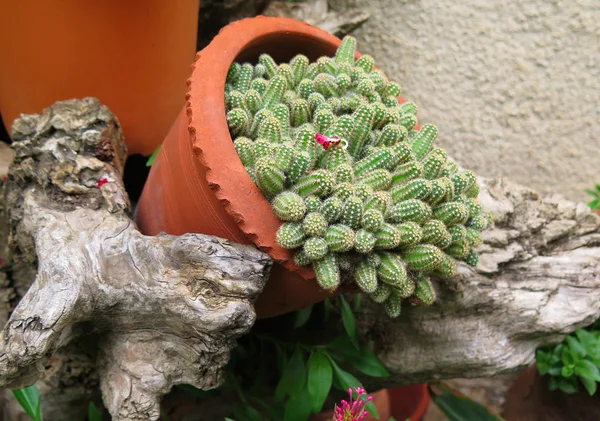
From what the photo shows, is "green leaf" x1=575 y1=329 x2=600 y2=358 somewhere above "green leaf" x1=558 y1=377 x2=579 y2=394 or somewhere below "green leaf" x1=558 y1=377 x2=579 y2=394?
above

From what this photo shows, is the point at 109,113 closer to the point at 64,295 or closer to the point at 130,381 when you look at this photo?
the point at 64,295

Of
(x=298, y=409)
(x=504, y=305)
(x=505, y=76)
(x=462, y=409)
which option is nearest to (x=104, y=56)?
(x=298, y=409)

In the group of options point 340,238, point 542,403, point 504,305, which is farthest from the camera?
point 542,403

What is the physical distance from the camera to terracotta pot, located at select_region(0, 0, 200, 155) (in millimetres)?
1383

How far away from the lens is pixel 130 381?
3.83ft

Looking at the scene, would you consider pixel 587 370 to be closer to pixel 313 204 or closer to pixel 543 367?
pixel 543 367

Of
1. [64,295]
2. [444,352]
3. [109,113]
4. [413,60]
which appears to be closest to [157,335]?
[64,295]

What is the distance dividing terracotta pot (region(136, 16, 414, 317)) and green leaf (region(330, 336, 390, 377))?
25 centimetres

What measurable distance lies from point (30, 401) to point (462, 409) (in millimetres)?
1206

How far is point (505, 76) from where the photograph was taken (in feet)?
7.23

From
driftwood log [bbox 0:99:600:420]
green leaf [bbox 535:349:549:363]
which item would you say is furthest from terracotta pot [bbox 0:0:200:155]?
green leaf [bbox 535:349:549:363]

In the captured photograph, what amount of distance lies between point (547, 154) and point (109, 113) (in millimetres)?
1772

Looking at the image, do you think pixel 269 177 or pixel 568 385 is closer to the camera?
pixel 269 177

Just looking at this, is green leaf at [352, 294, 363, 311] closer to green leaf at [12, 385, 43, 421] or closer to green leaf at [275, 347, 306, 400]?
green leaf at [275, 347, 306, 400]
